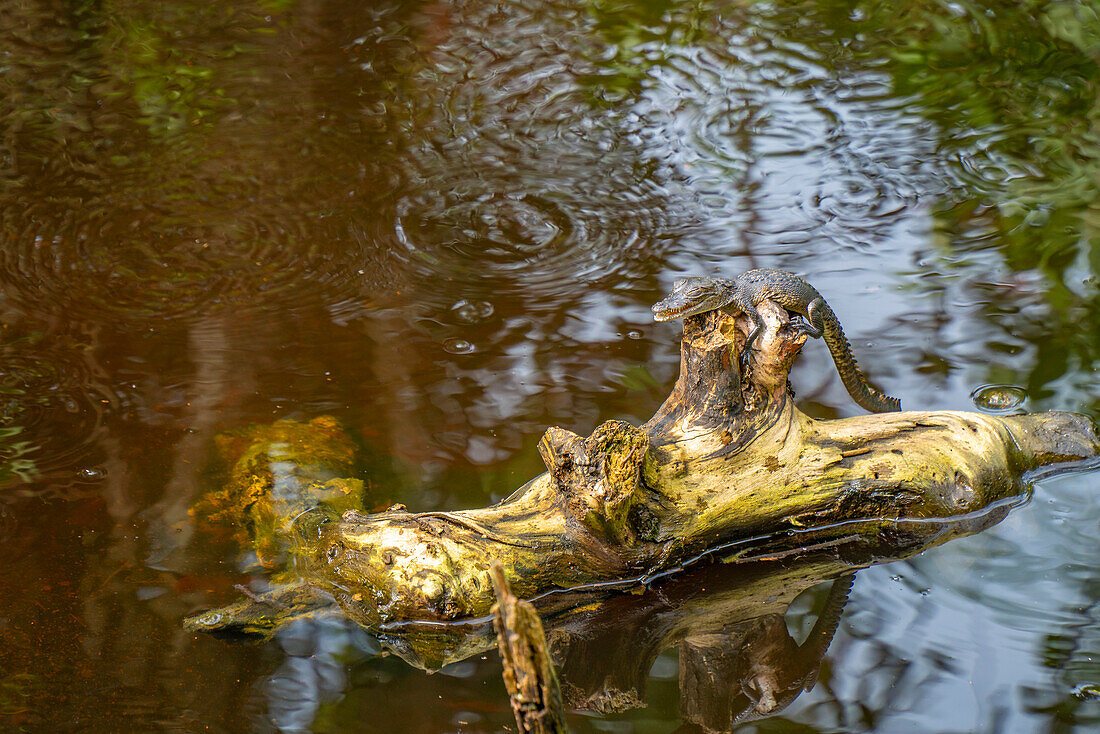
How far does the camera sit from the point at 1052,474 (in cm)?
384

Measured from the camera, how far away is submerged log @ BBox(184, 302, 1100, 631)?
3.13m

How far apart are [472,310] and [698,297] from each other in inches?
77.0

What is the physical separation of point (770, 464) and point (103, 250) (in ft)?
13.3

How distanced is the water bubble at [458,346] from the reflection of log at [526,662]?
263cm

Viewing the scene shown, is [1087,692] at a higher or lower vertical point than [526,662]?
lower

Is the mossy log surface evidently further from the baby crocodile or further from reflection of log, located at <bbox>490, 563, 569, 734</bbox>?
reflection of log, located at <bbox>490, 563, 569, 734</bbox>

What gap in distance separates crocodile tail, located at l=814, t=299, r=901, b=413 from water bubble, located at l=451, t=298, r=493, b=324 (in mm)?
1828

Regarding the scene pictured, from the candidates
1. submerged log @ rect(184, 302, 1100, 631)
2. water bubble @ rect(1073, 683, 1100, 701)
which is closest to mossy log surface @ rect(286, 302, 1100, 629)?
submerged log @ rect(184, 302, 1100, 631)

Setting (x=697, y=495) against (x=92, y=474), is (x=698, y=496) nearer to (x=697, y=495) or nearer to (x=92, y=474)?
(x=697, y=495)

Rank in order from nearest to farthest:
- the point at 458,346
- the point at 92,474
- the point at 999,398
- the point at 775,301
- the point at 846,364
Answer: the point at 775,301 → the point at 846,364 → the point at 92,474 → the point at 999,398 → the point at 458,346

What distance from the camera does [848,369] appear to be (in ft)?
12.8

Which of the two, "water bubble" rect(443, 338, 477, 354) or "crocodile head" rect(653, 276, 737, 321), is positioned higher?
"crocodile head" rect(653, 276, 737, 321)

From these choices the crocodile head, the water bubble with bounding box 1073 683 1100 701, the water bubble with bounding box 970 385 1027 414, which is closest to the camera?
the water bubble with bounding box 1073 683 1100 701

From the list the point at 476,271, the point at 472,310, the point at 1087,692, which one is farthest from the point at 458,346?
the point at 1087,692
